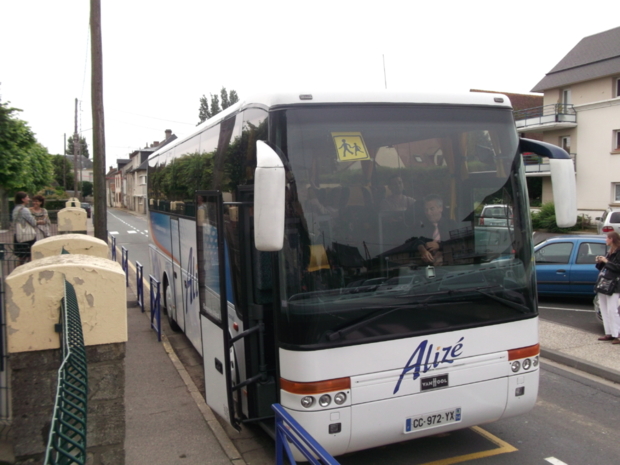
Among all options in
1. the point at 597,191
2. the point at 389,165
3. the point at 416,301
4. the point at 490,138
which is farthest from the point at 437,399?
the point at 597,191

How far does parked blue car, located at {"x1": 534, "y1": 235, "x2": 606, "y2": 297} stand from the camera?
38.3 ft

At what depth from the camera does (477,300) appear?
4.50 meters

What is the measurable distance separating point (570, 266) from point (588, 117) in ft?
89.6

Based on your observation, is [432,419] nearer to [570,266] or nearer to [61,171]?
[570,266]

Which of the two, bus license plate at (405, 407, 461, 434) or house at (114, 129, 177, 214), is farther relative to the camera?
house at (114, 129, 177, 214)

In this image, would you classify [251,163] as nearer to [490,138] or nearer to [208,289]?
[208,289]

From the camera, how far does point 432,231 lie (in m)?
4.47

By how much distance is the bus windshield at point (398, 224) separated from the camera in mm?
4152

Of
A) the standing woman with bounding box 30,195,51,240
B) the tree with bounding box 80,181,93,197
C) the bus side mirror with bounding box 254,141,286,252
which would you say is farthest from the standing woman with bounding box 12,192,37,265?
the tree with bounding box 80,181,93,197

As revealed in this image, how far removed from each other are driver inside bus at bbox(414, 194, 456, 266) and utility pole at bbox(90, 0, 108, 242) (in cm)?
Result: 922

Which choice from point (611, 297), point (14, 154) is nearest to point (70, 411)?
point (611, 297)

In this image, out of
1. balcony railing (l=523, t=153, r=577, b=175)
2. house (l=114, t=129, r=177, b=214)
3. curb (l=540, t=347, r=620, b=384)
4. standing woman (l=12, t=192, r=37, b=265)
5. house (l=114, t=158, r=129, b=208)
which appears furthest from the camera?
house (l=114, t=158, r=129, b=208)

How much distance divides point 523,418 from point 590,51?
37895mm

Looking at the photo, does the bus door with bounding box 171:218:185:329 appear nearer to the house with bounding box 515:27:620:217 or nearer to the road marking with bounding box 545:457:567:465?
the road marking with bounding box 545:457:567:465
